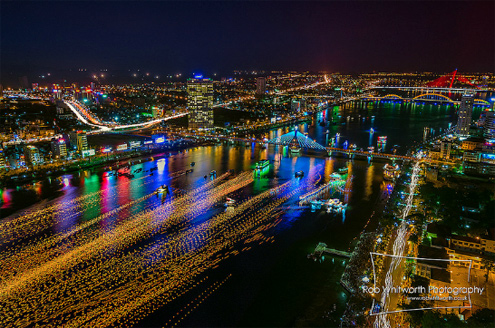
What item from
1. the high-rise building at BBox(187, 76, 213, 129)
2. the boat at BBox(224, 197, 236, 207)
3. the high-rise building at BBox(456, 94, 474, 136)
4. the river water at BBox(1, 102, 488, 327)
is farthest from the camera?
the high-rise building at BBox(187, 76, 213, 129)

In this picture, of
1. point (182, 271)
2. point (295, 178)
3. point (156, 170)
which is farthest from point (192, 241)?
point (156, 170)

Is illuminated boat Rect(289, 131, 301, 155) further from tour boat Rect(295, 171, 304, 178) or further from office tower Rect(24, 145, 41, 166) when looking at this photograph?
office tower Rect(24, 145, 41, 166)

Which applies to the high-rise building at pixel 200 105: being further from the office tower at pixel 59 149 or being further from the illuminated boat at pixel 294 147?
the office tower at pixel 59 149

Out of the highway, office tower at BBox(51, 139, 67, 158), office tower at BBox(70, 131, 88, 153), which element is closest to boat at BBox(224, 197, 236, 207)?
the highway

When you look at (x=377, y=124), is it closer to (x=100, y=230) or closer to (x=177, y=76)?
(x=100, y=230)

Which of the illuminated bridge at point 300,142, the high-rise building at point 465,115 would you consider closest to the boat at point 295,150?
the illuminated bridge at point 300,142

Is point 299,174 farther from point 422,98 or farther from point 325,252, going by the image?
point 422,98

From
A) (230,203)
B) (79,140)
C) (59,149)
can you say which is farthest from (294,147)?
(59,149)
